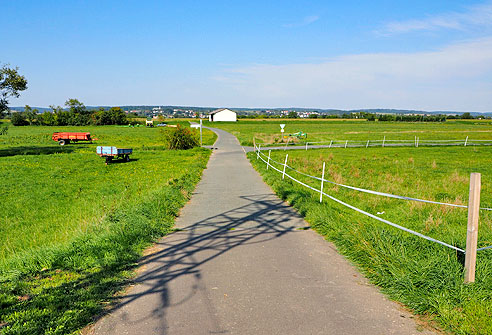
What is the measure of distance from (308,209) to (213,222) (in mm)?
2520

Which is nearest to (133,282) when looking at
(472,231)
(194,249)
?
(194,249)

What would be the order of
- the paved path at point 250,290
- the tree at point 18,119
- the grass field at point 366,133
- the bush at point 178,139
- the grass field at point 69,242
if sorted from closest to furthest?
the paved path at point 250,290
the grass field at point 69,242
the bush at point 178,139
the grass field at point 366,133
the tree at point 18,119

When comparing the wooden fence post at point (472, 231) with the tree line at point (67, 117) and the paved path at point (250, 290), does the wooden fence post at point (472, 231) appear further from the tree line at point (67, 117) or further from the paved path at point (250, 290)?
the tree line at point (67, 117)

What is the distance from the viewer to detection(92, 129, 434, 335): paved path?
3.95 m

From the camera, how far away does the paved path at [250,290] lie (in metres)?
3.95

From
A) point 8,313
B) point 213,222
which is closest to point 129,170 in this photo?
point 213,222

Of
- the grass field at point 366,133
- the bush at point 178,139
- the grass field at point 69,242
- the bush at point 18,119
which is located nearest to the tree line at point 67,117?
the bush at point 18,119

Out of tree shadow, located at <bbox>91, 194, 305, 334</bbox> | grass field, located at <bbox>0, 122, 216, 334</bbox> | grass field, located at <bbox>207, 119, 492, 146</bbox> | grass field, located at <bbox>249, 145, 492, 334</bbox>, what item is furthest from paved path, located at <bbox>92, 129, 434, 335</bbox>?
grass field, located at <bbox>207, 119, 492, 146</bbox>

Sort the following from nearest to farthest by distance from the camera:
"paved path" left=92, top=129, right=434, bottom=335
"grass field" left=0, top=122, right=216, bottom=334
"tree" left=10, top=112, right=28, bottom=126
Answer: "paved path" left=92, top=129, right=434, bottom=335, "grass field" left=0, top=122, right=216, bottom=334, "tree" left=10, top=112, right=28, bottom=126

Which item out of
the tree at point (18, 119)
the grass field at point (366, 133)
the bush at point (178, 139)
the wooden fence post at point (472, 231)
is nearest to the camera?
the wooden fence post at point (472, 231)

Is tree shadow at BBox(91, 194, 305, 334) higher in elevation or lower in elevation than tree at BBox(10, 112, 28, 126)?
lower

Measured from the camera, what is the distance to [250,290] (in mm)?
4859

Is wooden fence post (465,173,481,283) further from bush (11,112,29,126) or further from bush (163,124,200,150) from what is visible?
bush (11,112,29,126)

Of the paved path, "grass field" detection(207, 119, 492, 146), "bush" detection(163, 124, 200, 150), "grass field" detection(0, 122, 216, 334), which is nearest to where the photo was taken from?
the paved path
